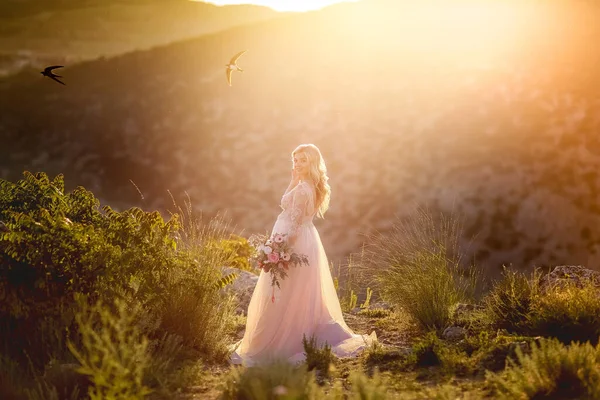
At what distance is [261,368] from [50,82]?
3109cm

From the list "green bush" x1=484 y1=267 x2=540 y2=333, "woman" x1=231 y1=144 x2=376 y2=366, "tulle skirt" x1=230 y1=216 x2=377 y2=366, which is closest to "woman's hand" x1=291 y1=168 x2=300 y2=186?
"woman" x1=231 y1=144 x2=376 y2=366

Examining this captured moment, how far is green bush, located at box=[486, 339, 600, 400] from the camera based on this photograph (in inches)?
148

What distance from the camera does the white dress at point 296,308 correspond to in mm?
6066

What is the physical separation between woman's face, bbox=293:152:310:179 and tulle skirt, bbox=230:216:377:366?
1.60 feet

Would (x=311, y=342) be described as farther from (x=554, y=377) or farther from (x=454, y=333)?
(x=554, y=377)

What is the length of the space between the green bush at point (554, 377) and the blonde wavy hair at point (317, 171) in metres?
2.81

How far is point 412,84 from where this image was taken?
2444cm

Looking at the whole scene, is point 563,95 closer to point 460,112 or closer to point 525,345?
point 460,112

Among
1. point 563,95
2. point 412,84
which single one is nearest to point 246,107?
point 412,84

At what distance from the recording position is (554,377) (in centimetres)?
386

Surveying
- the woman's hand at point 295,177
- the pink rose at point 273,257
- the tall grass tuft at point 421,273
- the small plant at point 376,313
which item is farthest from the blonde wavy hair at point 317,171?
the small plant at point 376,313

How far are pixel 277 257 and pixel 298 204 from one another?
22.1 inches

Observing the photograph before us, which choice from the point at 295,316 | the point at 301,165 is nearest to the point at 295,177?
the point at 301,165

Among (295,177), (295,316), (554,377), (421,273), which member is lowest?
(554,377)
